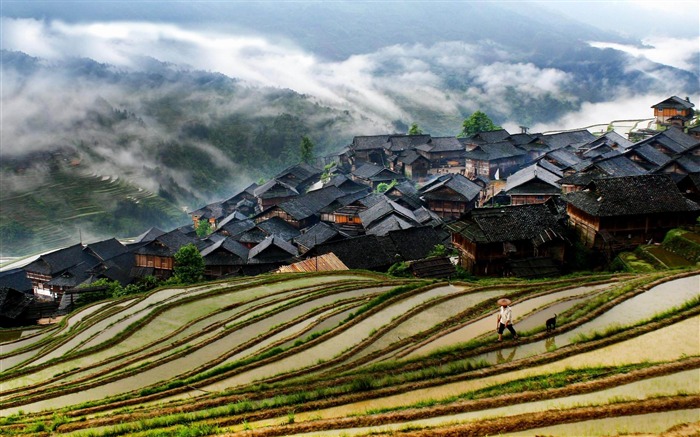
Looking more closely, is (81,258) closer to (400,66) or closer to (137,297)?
(137,297)

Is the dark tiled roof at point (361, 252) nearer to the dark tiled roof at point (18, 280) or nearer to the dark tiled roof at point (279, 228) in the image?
A: the dark tiled roof at point (279, 228)

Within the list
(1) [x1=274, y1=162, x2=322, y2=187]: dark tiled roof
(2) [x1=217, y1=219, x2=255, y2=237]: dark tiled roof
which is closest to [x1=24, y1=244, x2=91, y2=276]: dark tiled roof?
(2) [x1=217, y1=219, x2=255, y2=237]: dark tiled roof

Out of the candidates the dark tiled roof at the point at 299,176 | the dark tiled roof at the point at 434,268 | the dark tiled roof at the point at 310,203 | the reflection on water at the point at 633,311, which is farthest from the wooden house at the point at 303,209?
the reflection on water at the point at 633,311

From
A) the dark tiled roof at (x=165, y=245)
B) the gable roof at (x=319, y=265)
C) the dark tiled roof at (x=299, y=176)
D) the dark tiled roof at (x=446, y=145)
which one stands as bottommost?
the gable roof at (x=319, y=265)

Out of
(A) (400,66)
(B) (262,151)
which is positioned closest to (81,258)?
(B) (262,151)

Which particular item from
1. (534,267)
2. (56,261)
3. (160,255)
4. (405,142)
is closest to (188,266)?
(160,255)

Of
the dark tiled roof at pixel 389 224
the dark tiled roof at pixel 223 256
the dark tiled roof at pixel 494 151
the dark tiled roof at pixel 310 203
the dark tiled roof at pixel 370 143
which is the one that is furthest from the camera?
the dark tiled roof at pixel 370 143
